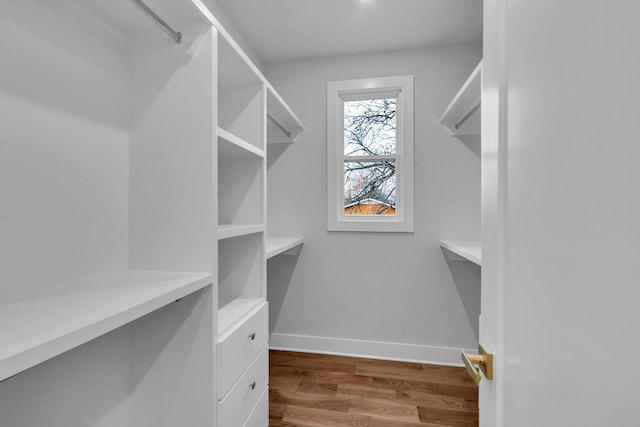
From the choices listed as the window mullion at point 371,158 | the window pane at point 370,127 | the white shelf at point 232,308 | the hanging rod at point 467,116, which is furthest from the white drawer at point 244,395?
the hanging rod at point 467,116

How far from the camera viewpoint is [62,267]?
90cm

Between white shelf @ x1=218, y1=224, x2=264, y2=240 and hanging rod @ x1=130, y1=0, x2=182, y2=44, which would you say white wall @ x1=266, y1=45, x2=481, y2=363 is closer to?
white shelf @ x1=218, y1=224, x2=264, y2=240

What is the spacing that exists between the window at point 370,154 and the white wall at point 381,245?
8 centimetres

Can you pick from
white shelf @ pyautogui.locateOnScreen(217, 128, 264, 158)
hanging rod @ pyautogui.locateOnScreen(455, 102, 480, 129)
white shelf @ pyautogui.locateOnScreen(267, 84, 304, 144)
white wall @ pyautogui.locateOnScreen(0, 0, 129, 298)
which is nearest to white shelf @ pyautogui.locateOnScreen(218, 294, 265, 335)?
white wall @ pyautogui.locateOnScreen(0, 0, 129, 298)

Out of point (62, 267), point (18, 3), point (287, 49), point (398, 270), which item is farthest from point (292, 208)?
point (18, 3)

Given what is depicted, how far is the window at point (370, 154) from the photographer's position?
97.1 inches

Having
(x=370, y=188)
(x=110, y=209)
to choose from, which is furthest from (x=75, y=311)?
(x=370, y=188)

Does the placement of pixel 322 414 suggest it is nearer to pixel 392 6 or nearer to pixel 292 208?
pixel 292 208

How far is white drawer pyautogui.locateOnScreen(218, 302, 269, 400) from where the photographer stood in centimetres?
114

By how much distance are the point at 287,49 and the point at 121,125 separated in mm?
1746

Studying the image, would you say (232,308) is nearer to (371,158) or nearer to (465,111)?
(371,158)

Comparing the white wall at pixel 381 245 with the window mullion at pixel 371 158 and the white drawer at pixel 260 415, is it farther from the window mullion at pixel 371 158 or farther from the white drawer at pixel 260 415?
the white drawer at pixel 260 415

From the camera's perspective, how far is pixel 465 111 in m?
2.10

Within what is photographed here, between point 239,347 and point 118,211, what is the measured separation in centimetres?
72
